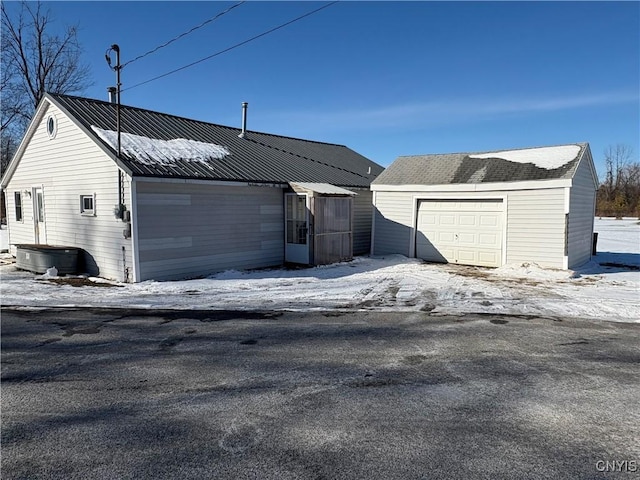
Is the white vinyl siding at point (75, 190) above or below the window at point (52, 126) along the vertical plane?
below

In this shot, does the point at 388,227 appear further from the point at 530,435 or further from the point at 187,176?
the point at 530,435

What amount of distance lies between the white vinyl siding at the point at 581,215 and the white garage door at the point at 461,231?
6.49ft

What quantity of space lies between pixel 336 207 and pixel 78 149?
25.3ft

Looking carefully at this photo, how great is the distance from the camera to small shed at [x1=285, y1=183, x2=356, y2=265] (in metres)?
13.5

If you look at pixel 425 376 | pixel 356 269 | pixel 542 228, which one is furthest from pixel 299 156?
pixel 425 376

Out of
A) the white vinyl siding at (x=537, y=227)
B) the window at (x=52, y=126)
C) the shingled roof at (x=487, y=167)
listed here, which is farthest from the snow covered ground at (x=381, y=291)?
the window at (x=52, y=126)

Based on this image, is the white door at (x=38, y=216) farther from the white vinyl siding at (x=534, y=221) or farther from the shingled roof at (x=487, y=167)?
the white vinyl siding at (x=534, y=221)

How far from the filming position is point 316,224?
530 inches

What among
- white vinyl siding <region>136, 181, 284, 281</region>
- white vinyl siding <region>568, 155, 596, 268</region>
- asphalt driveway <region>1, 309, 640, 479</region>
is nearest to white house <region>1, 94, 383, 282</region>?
white vinyl siding <region>136, 181, 284, 281</region>

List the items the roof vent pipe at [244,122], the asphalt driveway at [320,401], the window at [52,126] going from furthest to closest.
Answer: the roof vent pipe at [244,122]
the window at [52,126]
the asphalt driveway at [320,401]

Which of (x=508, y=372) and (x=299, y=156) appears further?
(x=299, y=156)

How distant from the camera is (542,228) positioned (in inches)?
499

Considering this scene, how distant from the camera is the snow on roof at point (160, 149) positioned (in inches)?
439

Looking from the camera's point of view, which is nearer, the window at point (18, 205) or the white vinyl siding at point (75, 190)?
the white vinyl siding at point (75, 190)
